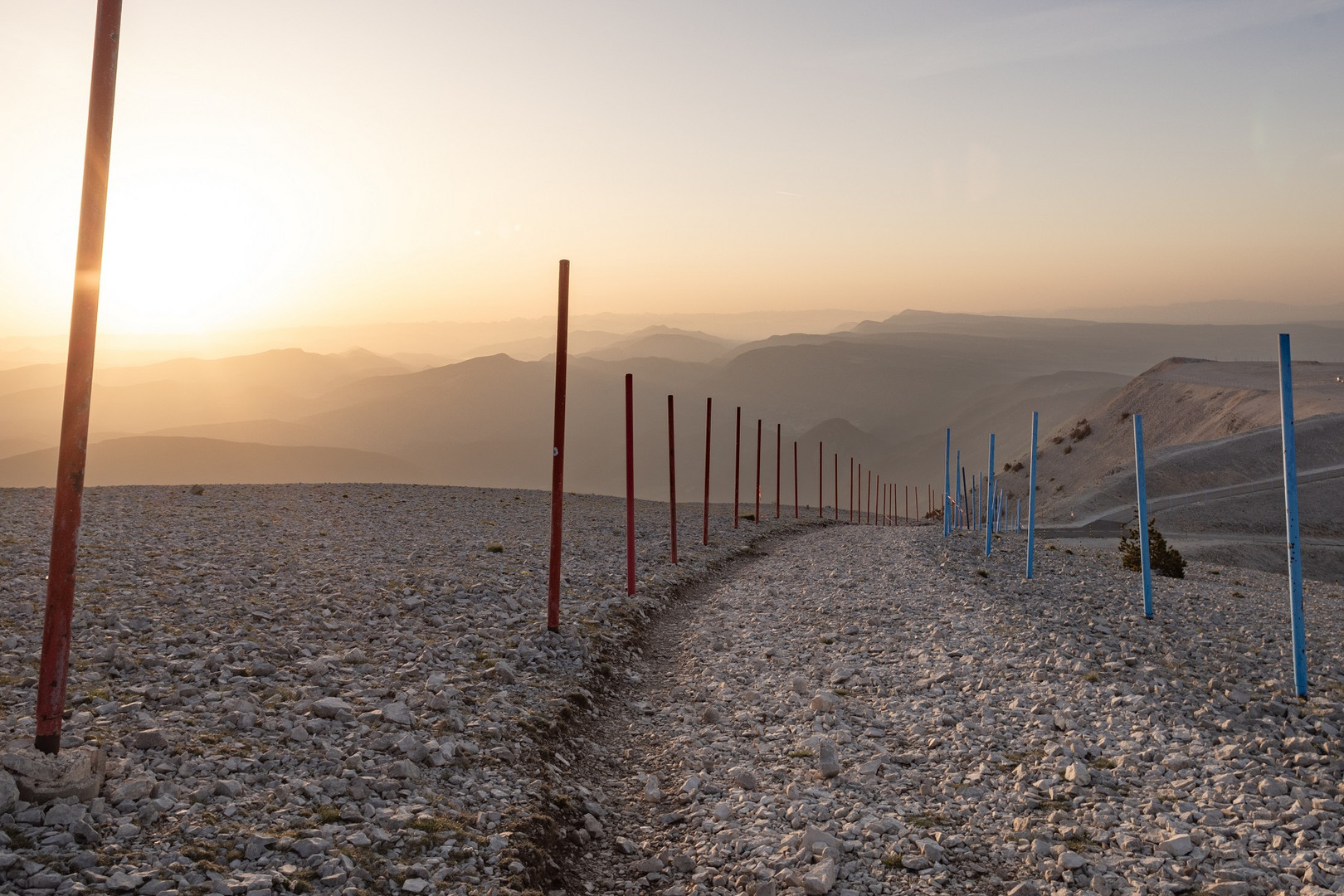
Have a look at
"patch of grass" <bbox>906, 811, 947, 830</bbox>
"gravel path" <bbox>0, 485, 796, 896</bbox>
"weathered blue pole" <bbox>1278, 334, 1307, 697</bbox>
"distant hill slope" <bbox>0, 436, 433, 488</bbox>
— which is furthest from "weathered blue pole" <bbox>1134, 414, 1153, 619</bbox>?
"distant hill slope" <bbox>0, 436, 433, 488</bbox>

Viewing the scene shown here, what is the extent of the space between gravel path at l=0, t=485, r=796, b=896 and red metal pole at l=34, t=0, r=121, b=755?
→ 0.87 meters

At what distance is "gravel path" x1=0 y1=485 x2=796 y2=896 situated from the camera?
17.9ft

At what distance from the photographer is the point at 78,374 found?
5926 millimetres

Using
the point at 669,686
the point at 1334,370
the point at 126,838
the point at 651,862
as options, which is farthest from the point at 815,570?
the point at 1334,370

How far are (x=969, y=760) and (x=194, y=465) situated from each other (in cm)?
19794

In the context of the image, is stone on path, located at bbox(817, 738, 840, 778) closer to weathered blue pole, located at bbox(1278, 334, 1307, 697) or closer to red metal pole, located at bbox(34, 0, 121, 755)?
weathered blue pole, located at bbox(1278, 334, 1307, 697)

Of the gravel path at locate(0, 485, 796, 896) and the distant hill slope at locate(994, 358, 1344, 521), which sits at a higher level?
the distant hill slope at locate(994, 358, 1344, 521)

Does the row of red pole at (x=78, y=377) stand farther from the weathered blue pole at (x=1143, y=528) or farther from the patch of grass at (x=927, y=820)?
Result: the weathered blue pole at (x=1143, y=528)

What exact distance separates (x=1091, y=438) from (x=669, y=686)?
8986cm

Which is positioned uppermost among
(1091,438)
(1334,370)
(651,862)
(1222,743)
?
(1334,370)

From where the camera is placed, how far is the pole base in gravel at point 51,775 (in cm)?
551

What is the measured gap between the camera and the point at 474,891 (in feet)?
18.4

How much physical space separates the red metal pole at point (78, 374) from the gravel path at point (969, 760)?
4190 mm

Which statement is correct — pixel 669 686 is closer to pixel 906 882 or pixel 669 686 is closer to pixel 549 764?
pixel 549 764
